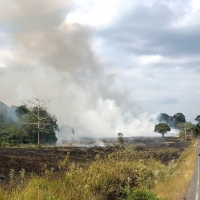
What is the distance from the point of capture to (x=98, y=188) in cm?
1459

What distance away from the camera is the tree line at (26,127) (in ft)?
195

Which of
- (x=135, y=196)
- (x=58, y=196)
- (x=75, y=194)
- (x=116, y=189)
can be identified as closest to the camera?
(x=58, y=196)

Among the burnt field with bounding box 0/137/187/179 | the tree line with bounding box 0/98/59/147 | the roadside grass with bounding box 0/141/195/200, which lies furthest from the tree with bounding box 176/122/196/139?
the roadside grass with bounding box 0/141/195/200

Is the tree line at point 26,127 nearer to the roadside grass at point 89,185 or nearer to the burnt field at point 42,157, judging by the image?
the burnt field at point 42,157

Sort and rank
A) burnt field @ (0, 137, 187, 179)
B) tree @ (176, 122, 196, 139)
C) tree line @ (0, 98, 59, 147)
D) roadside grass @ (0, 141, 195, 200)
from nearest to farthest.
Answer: roadside grass @ (0, 141, 195, 200)
burnt field @ (0, 137, 187, 179)
tree line @ (0, 98, 59, 147)
tree @ (176, 122, 196, 139)

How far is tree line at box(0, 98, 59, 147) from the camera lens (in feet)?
195

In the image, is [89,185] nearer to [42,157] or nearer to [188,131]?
[42,157]

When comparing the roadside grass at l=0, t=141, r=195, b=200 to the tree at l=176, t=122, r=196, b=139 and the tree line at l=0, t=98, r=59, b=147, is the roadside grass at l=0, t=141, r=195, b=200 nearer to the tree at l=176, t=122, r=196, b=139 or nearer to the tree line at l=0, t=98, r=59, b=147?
the tree line at l=0, t=98, r=59, b=147

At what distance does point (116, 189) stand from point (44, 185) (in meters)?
4.82

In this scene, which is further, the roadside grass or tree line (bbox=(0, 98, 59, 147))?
tree line (bbox=(0, 98, 59, 147))

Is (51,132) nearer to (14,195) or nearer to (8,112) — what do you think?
(8,112)

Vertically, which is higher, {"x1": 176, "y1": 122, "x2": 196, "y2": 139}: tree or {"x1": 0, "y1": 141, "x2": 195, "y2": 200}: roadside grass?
{"x1": 176, "y1": 122, "x2": 196, "y2": 139}: tree

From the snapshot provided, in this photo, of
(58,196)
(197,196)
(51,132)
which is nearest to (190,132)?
(51,132)

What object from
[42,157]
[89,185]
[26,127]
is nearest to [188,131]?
[26,127]
